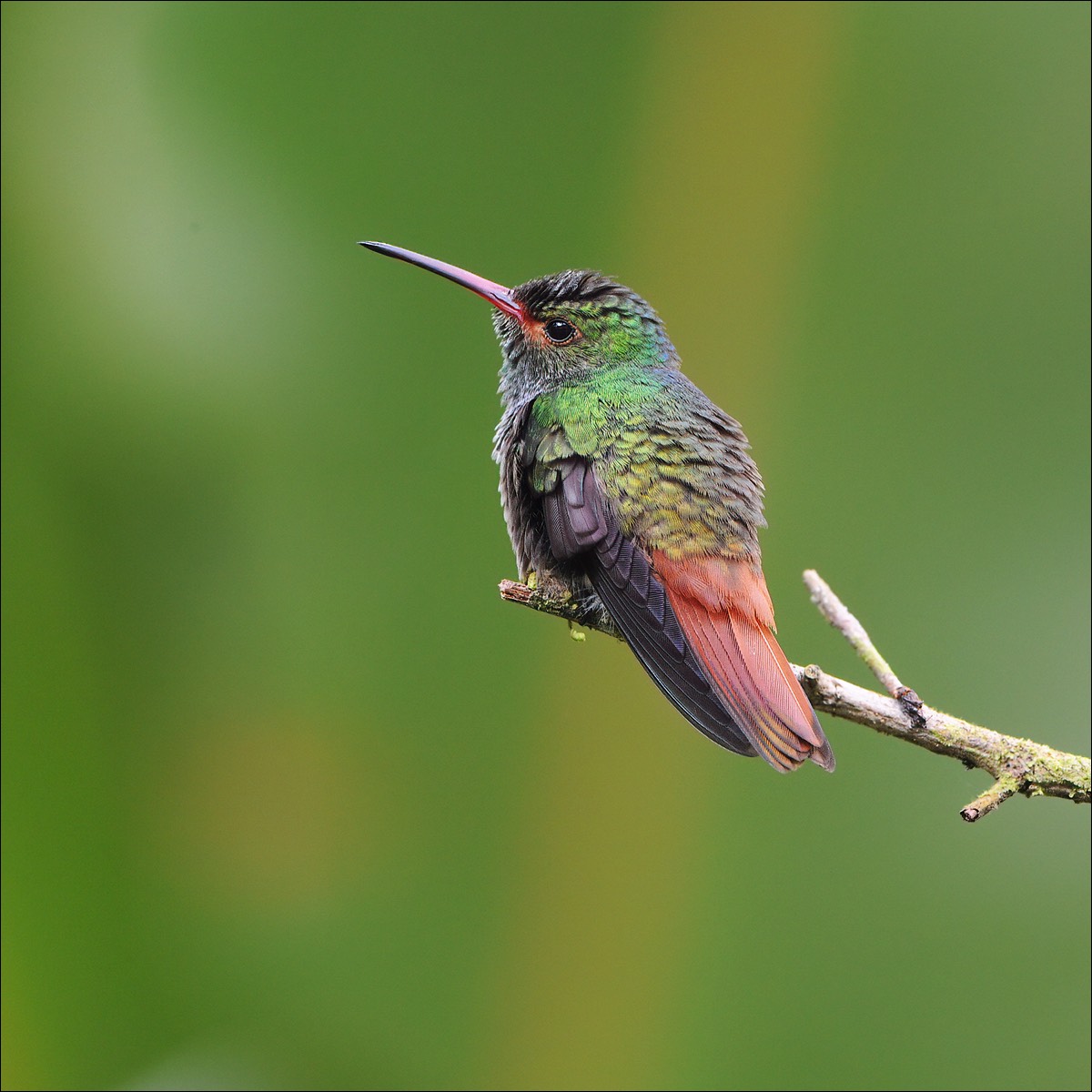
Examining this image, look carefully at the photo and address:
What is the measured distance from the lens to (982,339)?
2.81 meters

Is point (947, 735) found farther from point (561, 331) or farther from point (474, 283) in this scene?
point (474, 283)

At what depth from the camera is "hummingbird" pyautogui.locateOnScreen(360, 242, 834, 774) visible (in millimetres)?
1602

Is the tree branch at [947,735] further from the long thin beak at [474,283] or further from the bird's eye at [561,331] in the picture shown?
the long thin beak at [474,283]

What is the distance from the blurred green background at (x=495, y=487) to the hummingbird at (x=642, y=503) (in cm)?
59

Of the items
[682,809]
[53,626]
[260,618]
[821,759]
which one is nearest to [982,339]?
[682,809]

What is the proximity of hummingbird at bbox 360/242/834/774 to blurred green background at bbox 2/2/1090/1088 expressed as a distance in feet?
1.93

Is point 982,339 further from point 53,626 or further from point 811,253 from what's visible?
point 53,626

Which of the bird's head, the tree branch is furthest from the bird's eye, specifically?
the tree branch

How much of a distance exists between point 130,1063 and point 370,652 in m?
1.04

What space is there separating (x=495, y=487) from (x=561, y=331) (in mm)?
629

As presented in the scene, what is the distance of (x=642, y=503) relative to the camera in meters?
1.75

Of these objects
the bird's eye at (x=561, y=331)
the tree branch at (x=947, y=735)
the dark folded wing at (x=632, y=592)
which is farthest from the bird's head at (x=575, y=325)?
the tree branch at (x=947, y=735)

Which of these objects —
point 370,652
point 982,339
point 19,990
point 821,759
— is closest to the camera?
point 821,759

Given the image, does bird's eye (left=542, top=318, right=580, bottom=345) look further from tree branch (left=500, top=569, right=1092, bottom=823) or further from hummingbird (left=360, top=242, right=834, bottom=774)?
tree branch (left=500, top=569, right=1092, bottom=823)
